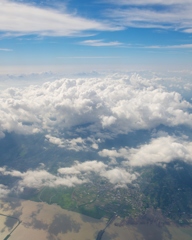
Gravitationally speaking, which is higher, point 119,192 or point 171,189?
point 119,192

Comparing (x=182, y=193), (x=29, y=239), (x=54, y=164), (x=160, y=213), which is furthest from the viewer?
(x=54, y=164)

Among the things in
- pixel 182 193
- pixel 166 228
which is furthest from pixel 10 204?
pixel 182 193

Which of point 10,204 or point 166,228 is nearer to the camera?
point 166,228

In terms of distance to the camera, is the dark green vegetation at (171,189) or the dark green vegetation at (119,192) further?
the dark green vegetation at (171,189)

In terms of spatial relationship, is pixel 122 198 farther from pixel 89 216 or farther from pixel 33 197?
pixel 33 197

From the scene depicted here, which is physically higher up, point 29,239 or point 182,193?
point 29,239

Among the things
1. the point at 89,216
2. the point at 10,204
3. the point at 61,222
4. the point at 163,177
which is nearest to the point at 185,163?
the point at 163,177

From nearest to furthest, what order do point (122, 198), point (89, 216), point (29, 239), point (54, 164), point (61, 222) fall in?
1. point (29, 239)
2. point (61, 222)
3. point (89, 216)
4. point (122, 198)
5. point (54, 164)

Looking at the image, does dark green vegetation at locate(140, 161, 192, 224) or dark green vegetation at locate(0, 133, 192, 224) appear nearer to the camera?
dark green vegetation at locate(0, 133, 192, 224)

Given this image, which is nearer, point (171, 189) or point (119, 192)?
point (119, 192)
